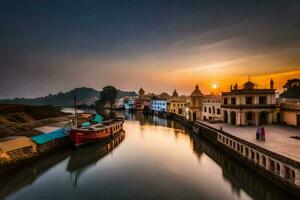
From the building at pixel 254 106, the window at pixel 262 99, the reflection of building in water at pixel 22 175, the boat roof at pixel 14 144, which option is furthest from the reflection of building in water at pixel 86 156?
the window at pixel 262 99

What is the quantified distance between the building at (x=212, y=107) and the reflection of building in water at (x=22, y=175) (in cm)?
3482

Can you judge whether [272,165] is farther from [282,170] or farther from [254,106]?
[254,106]

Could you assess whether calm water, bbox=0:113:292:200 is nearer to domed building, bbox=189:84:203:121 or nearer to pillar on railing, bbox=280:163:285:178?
pillar on railing, bbox=280:163:285:178

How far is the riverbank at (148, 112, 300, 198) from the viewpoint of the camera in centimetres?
1564

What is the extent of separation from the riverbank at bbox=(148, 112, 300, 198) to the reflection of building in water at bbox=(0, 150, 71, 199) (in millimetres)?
22892

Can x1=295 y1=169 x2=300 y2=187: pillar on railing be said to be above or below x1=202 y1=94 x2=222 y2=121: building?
below

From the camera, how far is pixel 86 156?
30547mm

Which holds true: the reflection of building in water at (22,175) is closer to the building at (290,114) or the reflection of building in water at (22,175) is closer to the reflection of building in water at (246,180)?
the reflection of building in water at (246,180)

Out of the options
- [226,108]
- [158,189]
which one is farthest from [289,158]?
[226,108]

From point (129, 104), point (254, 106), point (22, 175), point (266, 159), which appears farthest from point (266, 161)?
point (129, 104)

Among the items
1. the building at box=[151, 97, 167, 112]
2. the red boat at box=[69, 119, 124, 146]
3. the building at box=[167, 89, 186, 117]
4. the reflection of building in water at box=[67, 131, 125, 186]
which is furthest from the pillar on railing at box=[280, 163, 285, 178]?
the building at box=[151, 97, 167, 112]

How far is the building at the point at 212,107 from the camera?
1896 inches

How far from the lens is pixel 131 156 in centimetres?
3019

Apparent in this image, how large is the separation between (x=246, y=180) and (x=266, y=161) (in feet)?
9.39
